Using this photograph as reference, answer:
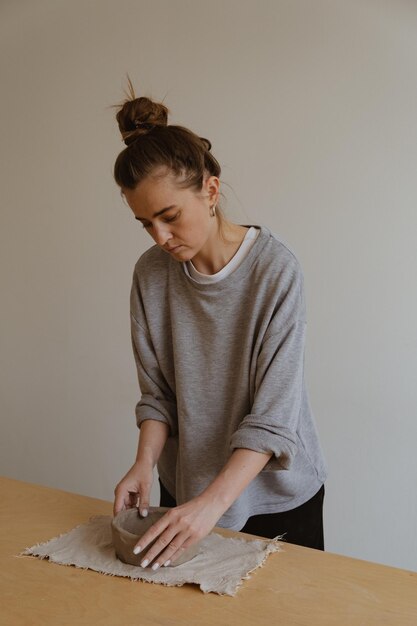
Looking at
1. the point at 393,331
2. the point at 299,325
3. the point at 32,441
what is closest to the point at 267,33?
the point at 393,331

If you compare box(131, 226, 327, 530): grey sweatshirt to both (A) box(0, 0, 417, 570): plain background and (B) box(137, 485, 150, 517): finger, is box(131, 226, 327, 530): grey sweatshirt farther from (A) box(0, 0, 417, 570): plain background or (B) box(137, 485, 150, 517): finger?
(A) box(0, 0, 417, 570): plain background

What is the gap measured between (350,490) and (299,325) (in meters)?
1.22

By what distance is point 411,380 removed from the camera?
91.0 inches

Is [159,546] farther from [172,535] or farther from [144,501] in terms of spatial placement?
[144,501]

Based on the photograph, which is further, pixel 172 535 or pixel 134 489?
pixel 134 489

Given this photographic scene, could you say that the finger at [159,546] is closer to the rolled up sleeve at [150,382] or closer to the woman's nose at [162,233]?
the rolled up sleeve at [150,382]

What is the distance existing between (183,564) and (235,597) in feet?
0.48

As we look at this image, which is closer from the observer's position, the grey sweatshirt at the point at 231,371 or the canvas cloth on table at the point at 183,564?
the canvas cloth on table at the point at 183,564

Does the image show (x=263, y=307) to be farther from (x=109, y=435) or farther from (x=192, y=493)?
(x=109, y=435)

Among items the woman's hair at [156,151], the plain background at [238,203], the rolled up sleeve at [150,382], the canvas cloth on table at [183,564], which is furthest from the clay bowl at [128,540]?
the plain background at [238,203]

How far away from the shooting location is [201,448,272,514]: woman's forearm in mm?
1234

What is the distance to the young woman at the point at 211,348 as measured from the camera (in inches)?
54.1

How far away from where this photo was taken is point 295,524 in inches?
61.0

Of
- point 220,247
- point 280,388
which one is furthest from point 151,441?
point 220,247
